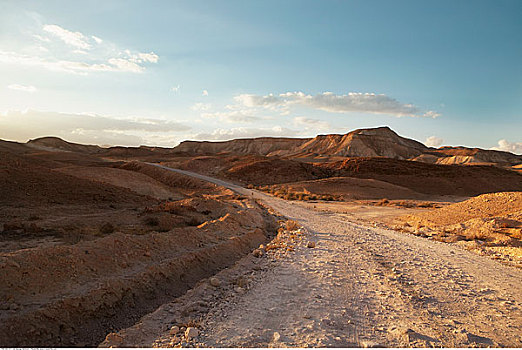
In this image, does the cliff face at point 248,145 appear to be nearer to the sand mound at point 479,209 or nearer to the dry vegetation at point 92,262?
the sand mound at point 479,209

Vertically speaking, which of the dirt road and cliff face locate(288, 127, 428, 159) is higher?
cliff face locate(288, 127, 428, 159)

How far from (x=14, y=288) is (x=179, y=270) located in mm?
3389

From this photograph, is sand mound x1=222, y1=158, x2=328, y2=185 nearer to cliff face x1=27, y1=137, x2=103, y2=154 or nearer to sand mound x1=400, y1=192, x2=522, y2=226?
sand mound x1=400, y1=192, x2=522, y2=226

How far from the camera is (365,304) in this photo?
603 cm

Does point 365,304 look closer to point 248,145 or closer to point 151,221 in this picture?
point 151,221

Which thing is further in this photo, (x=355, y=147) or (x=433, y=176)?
(x=355, y=147)

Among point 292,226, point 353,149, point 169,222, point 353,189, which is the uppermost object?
point 353,149

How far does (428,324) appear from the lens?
5.27m

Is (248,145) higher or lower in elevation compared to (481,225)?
higher

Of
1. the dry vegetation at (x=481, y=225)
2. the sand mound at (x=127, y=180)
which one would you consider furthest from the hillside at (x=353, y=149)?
the dry vegetation at (x=481, y=225)

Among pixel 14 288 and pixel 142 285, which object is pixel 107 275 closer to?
pixel 142 285

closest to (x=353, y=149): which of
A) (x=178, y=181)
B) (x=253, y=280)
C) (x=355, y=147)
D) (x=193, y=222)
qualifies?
(x=355, y=147)

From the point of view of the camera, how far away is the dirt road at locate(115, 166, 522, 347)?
4801 mm

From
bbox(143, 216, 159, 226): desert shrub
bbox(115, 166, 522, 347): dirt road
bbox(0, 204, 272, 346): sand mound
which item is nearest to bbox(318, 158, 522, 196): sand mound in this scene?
bbox(115, 166, 522, 347): dirt road
